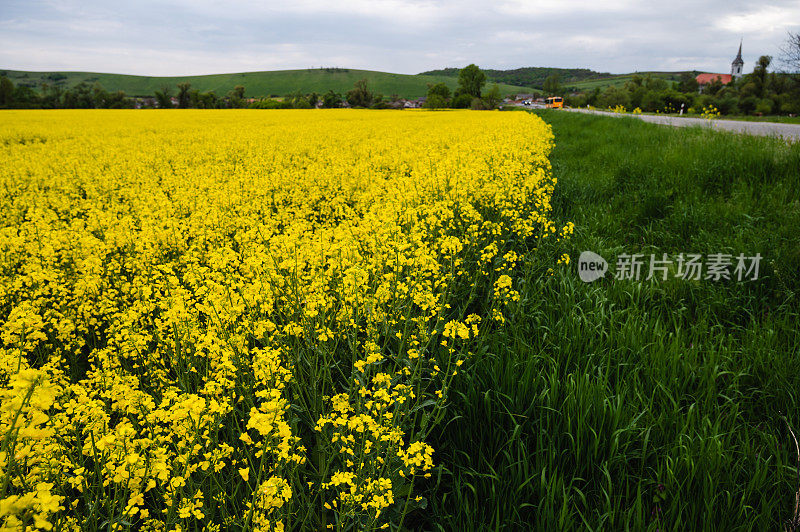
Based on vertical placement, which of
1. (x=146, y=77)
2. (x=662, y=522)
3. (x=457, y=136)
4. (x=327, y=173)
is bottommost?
(x=662, y=522)

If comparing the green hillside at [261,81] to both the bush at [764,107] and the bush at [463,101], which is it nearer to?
the bush at [463,101]

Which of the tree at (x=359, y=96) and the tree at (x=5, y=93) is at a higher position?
the tree at (x=359, y=96)

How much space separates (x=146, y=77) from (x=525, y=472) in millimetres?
186528

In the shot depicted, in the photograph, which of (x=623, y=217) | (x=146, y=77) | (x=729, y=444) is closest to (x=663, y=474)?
(x=729, y=444)

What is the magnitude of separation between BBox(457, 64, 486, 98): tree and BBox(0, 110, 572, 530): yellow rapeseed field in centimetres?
6826

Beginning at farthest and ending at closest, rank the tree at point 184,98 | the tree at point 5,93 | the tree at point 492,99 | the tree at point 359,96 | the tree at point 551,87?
the tree at point 551,87 → the tree at point 359,96 → the tree at point 492,99 → the tree at point 184,98 → the tree at point 5,93

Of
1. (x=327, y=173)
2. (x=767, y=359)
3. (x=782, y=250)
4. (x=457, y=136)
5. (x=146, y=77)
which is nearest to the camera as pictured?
(x=767, y=359)

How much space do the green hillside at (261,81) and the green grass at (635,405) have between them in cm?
12714

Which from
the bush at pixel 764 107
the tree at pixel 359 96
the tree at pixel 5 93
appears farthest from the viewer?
the tree at pixel 359 96

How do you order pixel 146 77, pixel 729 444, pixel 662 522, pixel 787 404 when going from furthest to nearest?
pixel 146 77, pixel 787 404, pixel 729 444, pixel 662 522

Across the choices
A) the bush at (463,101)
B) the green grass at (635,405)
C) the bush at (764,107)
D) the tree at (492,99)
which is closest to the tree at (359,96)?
the bush at (463,101)

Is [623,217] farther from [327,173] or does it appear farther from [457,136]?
[457,136]

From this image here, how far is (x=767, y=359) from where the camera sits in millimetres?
2951

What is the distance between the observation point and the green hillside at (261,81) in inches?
5032
